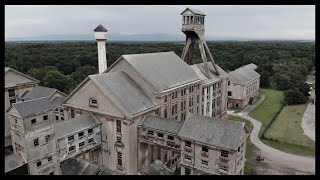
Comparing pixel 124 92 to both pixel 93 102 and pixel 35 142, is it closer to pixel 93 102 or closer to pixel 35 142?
pixel 93 102

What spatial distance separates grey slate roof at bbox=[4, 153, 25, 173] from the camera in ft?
94.8

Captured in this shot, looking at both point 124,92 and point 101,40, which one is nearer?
point 124,92

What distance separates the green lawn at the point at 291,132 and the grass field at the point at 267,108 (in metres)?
1.93

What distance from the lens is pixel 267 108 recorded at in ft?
237

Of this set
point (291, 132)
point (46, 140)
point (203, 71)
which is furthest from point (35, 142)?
point (291, 132)

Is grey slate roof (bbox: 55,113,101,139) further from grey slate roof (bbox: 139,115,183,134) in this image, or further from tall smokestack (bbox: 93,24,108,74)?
tall smokestack (bbox: 93,24,108,74)

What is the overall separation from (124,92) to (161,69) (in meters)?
9.01

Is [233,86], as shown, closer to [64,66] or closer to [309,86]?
[309,86]

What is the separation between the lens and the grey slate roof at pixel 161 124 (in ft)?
114

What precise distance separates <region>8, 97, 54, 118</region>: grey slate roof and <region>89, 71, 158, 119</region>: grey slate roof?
723 cm

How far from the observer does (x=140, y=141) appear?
3662 centimetres

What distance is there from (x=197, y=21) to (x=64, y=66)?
57.4 meters

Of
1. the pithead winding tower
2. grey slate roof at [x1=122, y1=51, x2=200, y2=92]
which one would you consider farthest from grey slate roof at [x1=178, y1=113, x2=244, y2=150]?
the pithead winding tower

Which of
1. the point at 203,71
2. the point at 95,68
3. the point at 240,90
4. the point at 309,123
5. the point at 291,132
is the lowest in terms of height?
the point at 291,132
